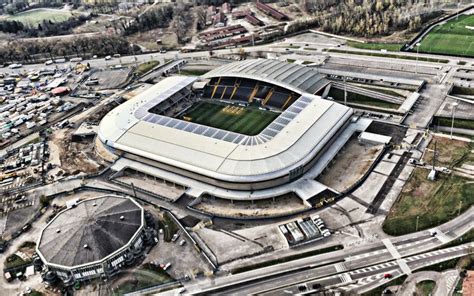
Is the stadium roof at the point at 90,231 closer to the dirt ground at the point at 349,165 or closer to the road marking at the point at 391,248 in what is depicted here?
the dirt ground at the point at 349,165

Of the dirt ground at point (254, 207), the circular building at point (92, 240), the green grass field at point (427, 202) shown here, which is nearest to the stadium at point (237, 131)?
the dirt ground at point (254, 207)

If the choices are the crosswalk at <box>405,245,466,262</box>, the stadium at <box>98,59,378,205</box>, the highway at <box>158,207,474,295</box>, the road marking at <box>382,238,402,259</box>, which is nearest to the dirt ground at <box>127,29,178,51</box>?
the stadium at <box>98,59,378,205</box>

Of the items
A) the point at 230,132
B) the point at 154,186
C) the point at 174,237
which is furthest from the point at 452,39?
Answer: the point at 174,237

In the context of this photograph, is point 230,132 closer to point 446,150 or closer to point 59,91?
point 446,150

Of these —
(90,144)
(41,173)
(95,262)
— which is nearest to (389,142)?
(95,262)

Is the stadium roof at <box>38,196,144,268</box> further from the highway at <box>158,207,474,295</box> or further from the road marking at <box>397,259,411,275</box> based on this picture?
the road marking at <box>397,259,411,275</box>

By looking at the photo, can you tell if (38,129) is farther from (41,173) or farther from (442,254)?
(442,254)
